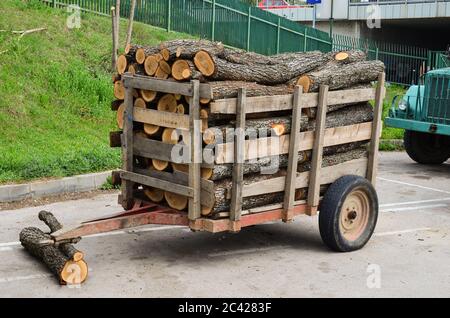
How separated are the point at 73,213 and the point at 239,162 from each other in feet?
10.3

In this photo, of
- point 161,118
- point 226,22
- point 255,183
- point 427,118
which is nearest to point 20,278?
point 161,118

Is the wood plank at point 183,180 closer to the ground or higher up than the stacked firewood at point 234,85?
closer to the ground

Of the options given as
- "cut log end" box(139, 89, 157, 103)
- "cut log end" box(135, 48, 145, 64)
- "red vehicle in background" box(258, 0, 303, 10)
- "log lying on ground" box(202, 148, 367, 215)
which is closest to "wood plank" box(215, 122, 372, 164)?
"log lying on ground" box(202, 148, 367, 215)

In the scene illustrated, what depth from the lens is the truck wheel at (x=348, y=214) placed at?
7078 millimetres

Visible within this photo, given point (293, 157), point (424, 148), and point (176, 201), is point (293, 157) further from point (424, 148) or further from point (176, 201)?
point (424, 148)

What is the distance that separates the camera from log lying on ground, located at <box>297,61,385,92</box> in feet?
23.3

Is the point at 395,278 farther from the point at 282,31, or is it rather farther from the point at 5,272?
the point at 282,31

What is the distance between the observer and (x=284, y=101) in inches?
269

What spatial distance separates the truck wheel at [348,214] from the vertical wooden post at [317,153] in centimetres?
12

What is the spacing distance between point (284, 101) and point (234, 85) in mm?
614

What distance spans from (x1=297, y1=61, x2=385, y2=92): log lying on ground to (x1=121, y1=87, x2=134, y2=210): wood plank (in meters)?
1.76

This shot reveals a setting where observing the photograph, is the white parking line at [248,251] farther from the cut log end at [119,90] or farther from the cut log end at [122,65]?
the cut log end at [122,65]

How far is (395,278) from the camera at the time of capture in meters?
6.55

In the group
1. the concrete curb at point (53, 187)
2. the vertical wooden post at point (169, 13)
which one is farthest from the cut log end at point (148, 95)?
the vertical wooden post at point (169, 13)
